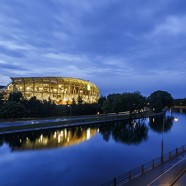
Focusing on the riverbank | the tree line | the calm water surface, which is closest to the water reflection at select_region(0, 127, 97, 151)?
the calm water surface

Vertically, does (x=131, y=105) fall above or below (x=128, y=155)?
above

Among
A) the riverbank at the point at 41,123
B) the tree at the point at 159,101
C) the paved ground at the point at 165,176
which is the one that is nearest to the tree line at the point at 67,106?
the tree at the point at 159,101

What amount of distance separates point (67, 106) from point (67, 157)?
69.9m

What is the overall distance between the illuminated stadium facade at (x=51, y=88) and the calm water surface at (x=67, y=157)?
92.1m

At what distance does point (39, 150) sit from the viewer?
1797 inches

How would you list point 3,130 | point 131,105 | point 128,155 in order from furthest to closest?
point 131,105, point 3,130, point 128,155

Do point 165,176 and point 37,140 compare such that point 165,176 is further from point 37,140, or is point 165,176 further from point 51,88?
point 51,88

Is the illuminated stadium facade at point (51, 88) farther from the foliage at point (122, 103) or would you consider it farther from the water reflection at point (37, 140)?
the water reflection at point (37, 140)

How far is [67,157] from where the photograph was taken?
136 ft

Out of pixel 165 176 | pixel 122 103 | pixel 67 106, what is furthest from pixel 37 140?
pixel 122 103

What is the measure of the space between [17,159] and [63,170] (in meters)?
8.65

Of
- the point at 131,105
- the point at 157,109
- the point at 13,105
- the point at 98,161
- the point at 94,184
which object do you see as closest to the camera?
the point at 94,184

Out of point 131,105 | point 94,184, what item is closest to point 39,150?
point 94,184

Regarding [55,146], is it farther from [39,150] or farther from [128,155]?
[128,155]
